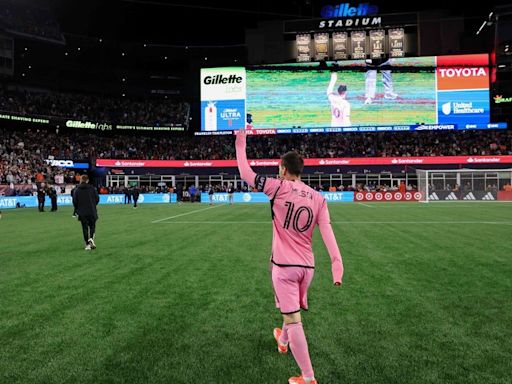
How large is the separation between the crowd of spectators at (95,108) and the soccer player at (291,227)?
2003 inches

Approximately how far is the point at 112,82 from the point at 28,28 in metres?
14.5

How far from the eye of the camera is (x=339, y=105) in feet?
150

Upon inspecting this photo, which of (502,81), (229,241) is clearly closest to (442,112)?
(502,81)

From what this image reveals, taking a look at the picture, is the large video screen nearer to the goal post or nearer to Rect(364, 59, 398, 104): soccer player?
Rect(364, 59, 398, 104): soccer player

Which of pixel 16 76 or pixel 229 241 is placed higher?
pixel 16 76

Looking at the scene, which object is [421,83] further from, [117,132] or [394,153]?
[117,132]

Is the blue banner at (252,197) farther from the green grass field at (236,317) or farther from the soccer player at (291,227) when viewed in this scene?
the soccer player at (291,227)

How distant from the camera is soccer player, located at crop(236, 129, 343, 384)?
3.55 m

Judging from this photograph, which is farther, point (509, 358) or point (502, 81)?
point (502, 81)

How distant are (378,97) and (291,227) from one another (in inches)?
1768

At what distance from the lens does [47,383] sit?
141 inches

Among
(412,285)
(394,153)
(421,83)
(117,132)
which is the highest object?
(421,83)

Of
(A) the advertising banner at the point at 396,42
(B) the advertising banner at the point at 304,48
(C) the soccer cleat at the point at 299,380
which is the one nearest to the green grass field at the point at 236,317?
(C) the soccer cleat at the point at 299,380

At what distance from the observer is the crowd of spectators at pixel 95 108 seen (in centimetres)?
4975
